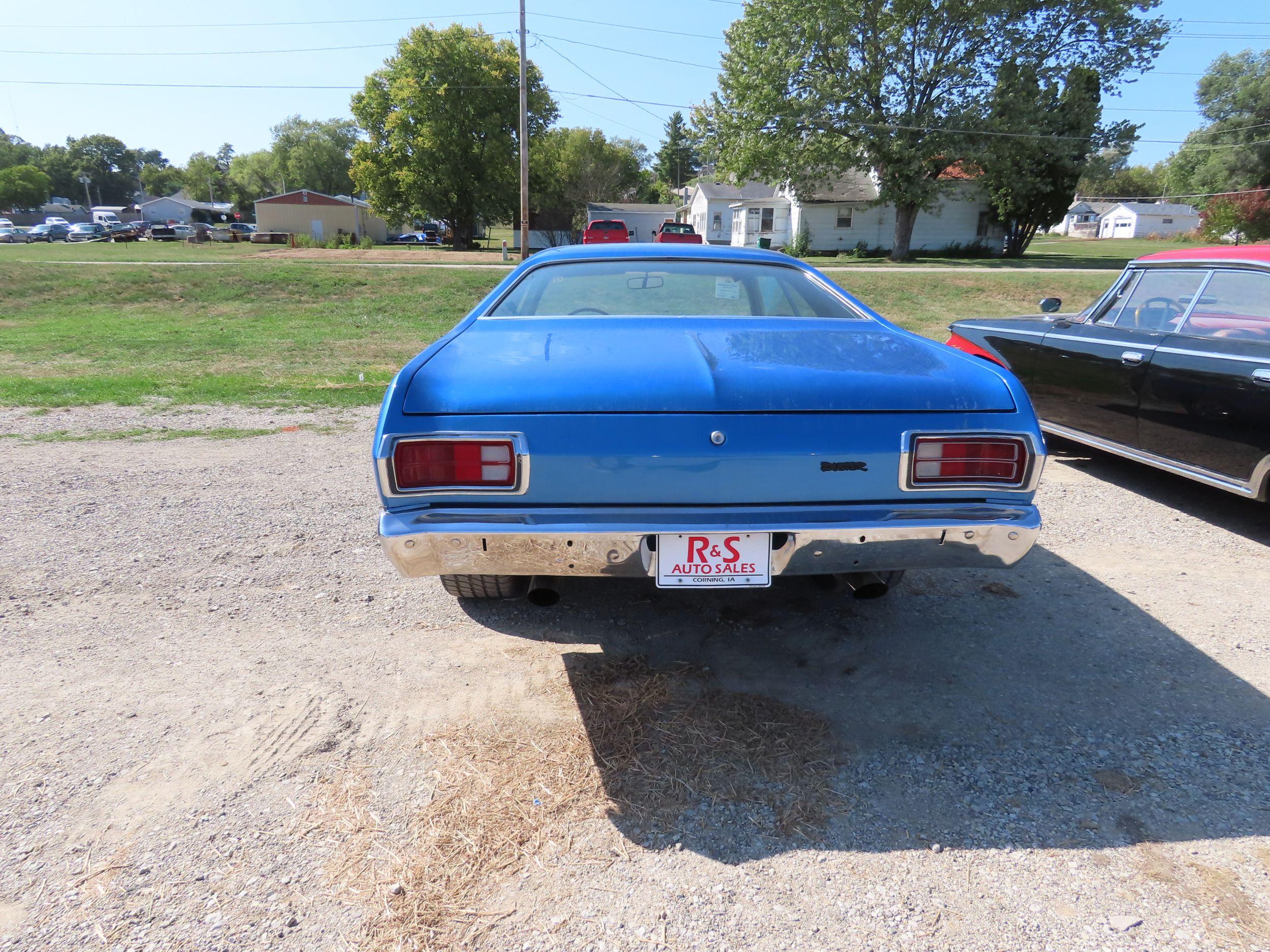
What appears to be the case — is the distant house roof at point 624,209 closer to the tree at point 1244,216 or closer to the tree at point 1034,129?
the tree at point 1034,129

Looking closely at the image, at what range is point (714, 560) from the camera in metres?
2.28

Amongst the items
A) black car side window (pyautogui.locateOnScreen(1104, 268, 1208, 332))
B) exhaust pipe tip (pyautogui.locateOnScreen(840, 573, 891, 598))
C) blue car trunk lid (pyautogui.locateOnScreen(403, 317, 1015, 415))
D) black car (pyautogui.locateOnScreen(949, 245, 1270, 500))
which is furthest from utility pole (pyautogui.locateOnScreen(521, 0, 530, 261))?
exhaust pipe tip (pyautogui.locateOnScreen(840, 573, 891, 598))

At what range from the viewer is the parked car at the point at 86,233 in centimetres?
5520

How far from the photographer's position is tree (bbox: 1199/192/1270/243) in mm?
41094

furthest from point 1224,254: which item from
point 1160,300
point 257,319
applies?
point 257,319

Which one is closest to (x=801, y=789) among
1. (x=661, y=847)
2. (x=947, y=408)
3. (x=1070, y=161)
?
(x=661, y=847)

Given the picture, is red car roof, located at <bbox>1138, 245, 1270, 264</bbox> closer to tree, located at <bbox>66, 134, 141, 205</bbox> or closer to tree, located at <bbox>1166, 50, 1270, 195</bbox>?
tree, located at <bbox>1166, 50, 1270, 195</bbox>

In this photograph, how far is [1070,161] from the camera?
2931cm

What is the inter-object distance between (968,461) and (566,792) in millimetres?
1550

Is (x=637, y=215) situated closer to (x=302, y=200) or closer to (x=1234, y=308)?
(x=302, y=200)

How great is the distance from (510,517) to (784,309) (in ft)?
5.94

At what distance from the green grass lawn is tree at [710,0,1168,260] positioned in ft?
33.7

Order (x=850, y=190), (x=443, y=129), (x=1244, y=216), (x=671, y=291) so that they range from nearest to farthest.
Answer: (x=671, y=291)
(x=850, y=190)
(x=1244, y=216)
(x=443, y=129)

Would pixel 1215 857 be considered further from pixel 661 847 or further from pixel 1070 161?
pixel 1070 161
